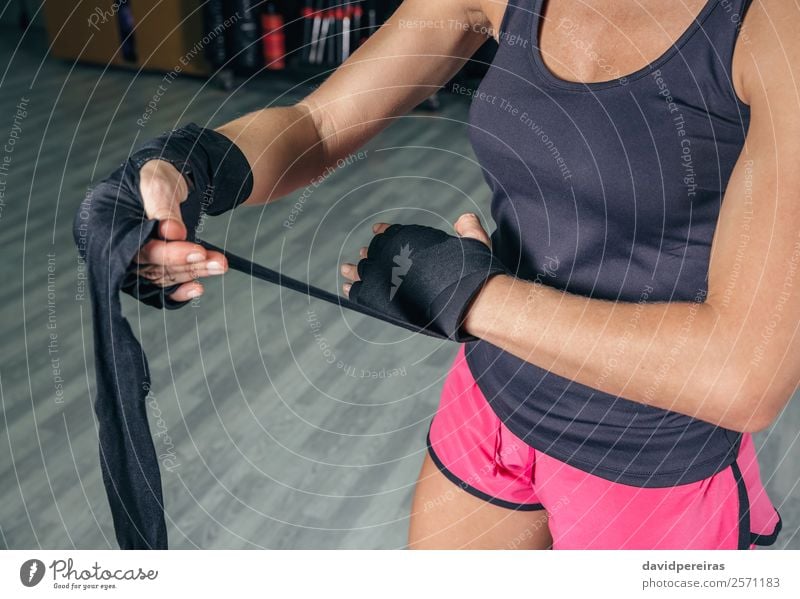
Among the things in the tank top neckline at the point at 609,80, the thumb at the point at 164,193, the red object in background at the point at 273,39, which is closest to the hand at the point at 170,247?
the thumb at the point at 164,193

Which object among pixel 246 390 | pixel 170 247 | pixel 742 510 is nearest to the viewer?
pixel 170 247

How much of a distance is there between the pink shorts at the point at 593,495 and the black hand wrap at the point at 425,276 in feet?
0.67

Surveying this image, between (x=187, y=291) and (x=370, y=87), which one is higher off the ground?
(x=370, y=87)

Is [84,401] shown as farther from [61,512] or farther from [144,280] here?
[144,280]

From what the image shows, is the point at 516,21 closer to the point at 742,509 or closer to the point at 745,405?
the point at 745,405

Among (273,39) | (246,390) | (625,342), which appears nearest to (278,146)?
(625,342)

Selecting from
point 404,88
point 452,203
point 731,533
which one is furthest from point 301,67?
point 731,533

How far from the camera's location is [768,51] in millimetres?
610

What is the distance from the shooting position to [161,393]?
1.91 m

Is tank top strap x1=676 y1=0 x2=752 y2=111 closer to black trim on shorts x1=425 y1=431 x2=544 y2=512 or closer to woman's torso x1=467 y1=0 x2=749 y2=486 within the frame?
woman's torso x1=467 y1=0 x2=749 y2=486

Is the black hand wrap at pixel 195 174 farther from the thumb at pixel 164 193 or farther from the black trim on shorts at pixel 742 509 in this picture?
the black trim on shorts at pixel 742 509

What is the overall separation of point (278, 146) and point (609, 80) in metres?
0.31

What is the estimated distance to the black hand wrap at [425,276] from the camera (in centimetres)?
71

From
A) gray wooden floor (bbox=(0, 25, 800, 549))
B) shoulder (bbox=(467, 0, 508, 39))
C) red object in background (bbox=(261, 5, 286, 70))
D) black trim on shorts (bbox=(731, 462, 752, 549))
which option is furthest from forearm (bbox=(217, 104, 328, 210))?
red object in background (bbox=(261, 5, 286, 70))
